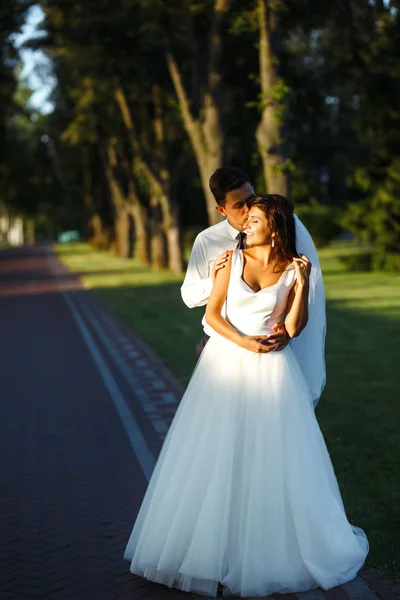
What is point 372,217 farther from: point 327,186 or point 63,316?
point 327,186

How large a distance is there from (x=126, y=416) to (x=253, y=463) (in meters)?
5.75

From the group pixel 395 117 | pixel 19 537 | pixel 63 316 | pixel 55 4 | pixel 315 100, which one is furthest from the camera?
pixel 395 117

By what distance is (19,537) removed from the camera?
6723 millimetres

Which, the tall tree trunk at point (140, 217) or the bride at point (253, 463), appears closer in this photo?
the bride at point (253, 463)

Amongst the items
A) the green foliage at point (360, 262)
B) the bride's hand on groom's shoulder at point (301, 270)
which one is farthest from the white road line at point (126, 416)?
the green foliage at point (360, 262)

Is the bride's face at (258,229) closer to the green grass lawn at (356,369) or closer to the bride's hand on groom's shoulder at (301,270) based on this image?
the bride's hand on groom's shoulder at (301,270)

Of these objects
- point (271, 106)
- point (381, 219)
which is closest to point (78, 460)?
point (271, 106)

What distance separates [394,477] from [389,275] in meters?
28.4

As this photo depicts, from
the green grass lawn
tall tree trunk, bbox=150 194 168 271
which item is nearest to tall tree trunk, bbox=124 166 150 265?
tall tree trunk, bbox=150 194 168 271

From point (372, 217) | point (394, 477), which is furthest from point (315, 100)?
point (394, 477)

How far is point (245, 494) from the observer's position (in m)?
5.60

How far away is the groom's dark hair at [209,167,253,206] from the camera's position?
6.57 m

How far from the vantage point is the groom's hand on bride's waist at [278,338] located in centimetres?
579

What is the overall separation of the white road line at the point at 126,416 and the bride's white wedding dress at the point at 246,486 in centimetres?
Answer: 264
